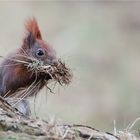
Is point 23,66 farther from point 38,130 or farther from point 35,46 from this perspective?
point 38,130

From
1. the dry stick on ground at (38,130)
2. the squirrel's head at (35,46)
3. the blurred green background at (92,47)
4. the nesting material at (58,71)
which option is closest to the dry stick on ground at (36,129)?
the dry stick on ground at (38,130)

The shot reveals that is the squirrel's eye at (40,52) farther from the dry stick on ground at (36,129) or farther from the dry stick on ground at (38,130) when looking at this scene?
the dry stick on ground at (36,129)

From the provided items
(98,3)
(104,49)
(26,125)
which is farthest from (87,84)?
(26,125)

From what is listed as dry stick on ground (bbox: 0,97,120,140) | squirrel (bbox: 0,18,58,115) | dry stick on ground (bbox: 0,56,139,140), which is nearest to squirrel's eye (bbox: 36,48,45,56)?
squirrel (bbox: 0,18,58,115)

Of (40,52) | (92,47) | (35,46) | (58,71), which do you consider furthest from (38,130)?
(92,47)

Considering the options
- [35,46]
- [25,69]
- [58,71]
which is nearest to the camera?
[58,71]

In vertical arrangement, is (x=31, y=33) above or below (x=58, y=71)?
above
